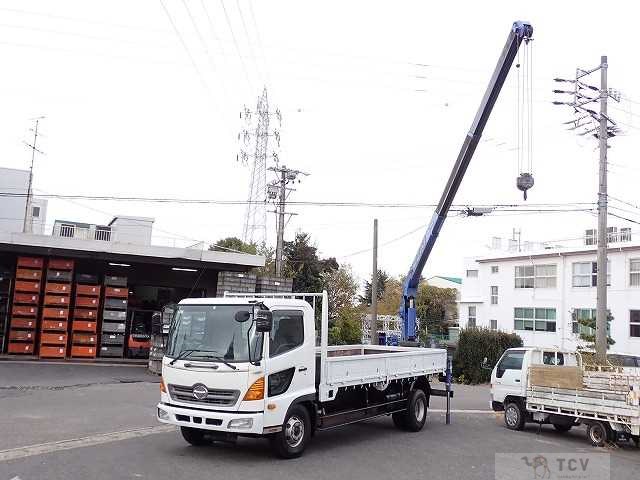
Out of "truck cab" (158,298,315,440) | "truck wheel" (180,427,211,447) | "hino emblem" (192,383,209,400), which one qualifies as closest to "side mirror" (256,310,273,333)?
"truck cab" (158,298,315,440)

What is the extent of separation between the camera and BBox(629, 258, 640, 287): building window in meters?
31.6

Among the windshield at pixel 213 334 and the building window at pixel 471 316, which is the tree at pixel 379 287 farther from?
the windshield at pixel 213 334

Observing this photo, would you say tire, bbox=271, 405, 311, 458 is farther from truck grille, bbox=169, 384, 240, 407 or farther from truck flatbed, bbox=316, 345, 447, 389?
truck grille, bbox=169, 384, 240, 407

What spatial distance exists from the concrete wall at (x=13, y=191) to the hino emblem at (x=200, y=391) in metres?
39.7

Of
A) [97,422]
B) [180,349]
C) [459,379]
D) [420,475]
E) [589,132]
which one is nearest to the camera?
[420,475]

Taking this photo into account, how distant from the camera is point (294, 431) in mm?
9312

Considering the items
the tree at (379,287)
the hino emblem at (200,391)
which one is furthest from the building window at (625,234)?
the tree at (379,287)

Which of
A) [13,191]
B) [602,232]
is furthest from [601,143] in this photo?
[13,191]

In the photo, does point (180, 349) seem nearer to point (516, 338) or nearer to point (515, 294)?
point (516, 338)

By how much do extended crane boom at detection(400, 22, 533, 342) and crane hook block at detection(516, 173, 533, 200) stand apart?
1574 millimetres

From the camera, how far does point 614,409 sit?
11344 millimetres

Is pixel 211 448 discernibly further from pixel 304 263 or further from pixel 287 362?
pixel 304 263

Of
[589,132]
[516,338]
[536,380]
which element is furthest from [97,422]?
[516,338]

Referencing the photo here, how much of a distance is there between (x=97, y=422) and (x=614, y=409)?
9.76 m
